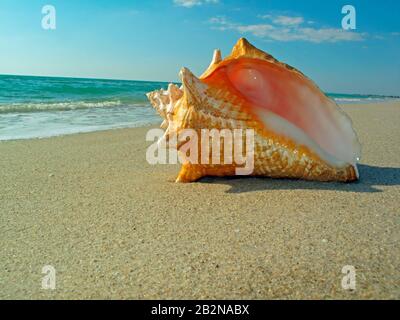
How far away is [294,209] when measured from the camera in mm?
2312

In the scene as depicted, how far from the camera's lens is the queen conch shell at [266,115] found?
275cm

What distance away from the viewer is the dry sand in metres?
1.49

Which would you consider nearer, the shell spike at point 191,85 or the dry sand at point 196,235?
the dry sand at point 196,235

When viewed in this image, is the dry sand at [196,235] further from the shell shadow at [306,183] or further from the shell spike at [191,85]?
the shell spike at [191,85]

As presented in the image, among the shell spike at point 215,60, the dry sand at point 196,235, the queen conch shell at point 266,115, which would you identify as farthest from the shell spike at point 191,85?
the dry sand at point 196,235

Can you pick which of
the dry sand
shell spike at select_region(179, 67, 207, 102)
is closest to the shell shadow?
the dry sand

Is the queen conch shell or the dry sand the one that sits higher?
the queen conch shell

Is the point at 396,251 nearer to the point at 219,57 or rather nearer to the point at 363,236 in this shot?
the point at 363,236

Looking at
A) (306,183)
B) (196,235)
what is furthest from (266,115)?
(196,235)

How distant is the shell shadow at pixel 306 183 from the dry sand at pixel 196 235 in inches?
0.4

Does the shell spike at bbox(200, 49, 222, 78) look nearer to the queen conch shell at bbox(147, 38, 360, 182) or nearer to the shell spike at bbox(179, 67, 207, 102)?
the queen conch shell at bbox(147, 38, 360, 182)

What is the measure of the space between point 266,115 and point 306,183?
61cm

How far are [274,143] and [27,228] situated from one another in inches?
68.2

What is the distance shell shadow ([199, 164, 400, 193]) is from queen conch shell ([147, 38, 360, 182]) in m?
0.06
